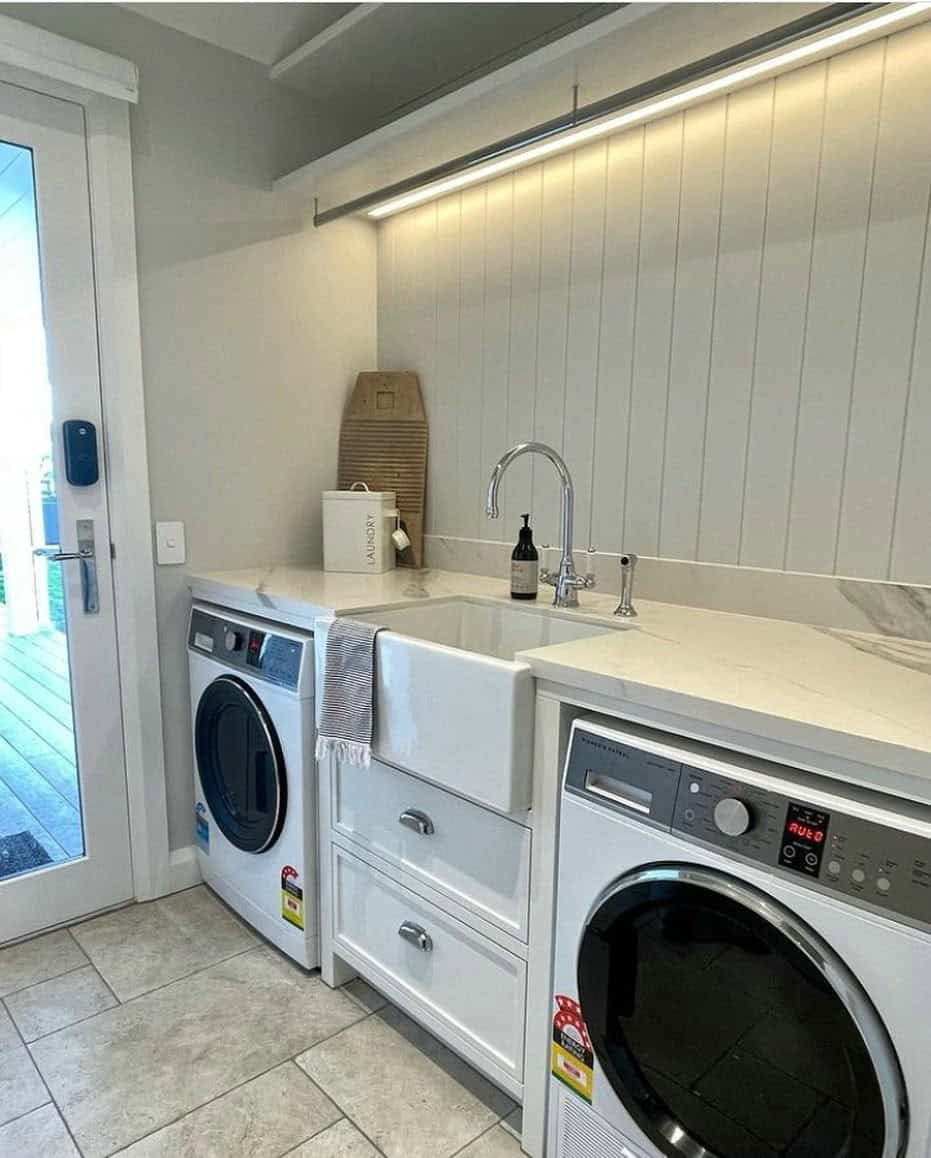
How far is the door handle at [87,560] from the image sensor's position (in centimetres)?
208

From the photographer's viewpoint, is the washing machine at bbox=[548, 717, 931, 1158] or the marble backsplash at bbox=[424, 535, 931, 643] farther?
the marble backsplash at bbox=[424, 535, 931, 643]

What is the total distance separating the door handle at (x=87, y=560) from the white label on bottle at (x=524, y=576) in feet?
3.99

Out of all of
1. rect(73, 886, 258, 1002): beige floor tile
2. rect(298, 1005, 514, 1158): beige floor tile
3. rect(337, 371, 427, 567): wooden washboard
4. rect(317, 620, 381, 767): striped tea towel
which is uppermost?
rect(337, 371, 427, 567): wooden washboard

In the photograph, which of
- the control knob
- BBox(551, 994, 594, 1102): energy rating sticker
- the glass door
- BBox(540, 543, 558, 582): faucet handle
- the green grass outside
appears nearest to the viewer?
the control knob

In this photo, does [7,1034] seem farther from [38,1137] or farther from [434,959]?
[434,959]

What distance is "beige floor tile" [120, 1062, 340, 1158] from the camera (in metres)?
1.42

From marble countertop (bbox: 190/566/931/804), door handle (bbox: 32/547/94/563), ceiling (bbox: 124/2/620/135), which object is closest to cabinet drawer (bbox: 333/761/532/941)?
marble countertop (bbox: 190/566/931/804)

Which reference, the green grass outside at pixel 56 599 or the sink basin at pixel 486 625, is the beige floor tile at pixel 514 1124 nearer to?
the sink basin at pixel 486 625

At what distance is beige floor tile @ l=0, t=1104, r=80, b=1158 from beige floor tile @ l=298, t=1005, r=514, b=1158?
1.55ft

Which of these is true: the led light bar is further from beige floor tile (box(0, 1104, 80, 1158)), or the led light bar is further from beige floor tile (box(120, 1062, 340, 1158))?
beige floor tile (box(0, 1104, 80, 1158))

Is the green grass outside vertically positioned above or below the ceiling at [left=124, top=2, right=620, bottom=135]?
below

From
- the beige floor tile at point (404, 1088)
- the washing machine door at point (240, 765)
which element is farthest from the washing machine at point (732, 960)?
the washing machine door at point (240, 765)

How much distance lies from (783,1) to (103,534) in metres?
2.05

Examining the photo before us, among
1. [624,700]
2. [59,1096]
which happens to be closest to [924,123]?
[624,700]
